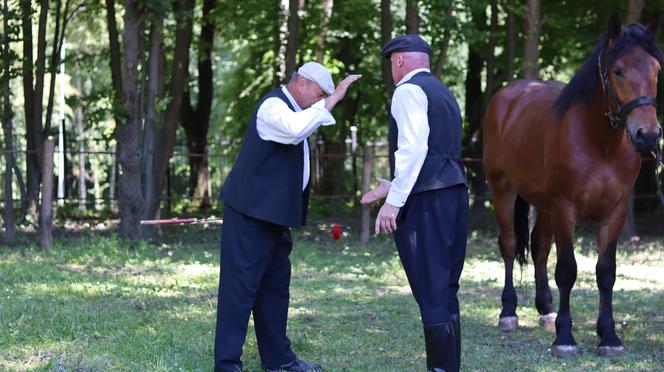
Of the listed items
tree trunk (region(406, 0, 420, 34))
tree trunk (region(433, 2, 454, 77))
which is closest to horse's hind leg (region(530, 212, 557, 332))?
tree trunk (region(406, 0, 420, 34))

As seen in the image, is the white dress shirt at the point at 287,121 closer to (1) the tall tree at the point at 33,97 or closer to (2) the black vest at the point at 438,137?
(2) the black vest at the point at 438,137

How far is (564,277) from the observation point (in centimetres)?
766

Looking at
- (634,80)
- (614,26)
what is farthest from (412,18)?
(634,80)

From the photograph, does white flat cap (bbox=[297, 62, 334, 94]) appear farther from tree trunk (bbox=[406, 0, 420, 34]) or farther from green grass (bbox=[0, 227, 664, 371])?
tree trunk (bbox=[406, 0, 420, 34])

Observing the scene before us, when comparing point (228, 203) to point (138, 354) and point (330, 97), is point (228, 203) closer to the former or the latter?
point (330, 97)

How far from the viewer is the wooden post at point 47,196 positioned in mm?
13100

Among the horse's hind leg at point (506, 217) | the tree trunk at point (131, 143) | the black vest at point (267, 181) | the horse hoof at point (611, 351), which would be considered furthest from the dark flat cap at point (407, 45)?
the tree trunk at point (131, 143)

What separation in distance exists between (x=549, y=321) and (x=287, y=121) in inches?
144

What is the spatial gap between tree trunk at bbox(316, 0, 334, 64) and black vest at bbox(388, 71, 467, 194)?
45.8 ft

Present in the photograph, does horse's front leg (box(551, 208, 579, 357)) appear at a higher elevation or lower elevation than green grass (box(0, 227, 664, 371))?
higher

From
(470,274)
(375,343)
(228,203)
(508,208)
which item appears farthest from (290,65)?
(228,203)

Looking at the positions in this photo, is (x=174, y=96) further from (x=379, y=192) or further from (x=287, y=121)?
(x=379, y=192)

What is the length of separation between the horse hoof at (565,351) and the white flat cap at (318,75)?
2.71 meters

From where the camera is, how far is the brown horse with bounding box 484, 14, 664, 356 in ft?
22.0
